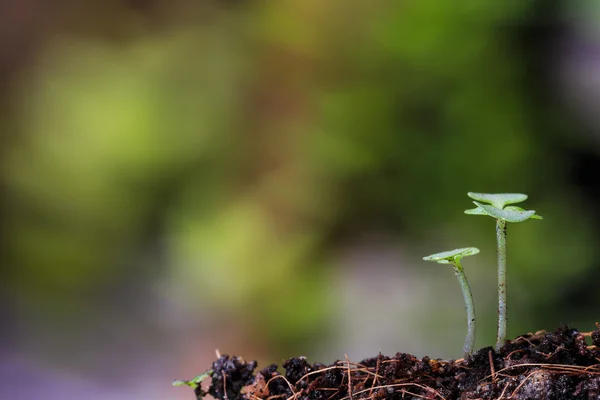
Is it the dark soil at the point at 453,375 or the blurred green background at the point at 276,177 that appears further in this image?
the blurred green background at the point at 276,177

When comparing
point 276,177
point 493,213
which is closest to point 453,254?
point 493,213

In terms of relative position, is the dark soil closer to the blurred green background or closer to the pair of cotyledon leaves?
the pair of cotyledon leaves

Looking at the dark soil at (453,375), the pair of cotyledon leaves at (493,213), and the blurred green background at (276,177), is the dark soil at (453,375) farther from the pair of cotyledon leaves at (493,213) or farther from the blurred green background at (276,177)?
the blurred green background at (276,177)

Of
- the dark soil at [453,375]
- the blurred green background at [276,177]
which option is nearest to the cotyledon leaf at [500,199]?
the dark soil at [453,375]

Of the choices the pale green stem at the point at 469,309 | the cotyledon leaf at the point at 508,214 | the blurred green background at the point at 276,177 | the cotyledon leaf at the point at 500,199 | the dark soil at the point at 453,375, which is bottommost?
the dark soil at the point at 453,375

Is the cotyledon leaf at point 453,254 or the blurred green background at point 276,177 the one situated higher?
the blurred green background at point 276,177

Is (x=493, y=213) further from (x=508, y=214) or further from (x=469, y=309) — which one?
(x=469, y=309)
